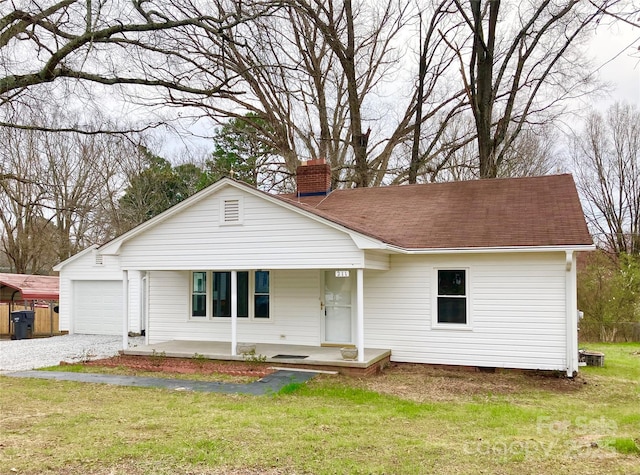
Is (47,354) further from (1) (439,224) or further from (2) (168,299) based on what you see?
(1) (439,224)

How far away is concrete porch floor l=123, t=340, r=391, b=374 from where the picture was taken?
432 inches

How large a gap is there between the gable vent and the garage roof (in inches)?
520

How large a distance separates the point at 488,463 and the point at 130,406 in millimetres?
5341

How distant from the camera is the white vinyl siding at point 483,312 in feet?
37.1

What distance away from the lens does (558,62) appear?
2167 cm

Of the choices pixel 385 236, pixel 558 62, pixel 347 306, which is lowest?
pixel 347 306

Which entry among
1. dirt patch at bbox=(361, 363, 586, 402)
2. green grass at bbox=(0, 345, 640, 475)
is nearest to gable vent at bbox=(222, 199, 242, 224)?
green grass at bbox=(0, 345, 640, 475)

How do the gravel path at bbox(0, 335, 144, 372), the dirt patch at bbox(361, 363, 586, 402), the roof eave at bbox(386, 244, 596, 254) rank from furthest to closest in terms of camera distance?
the gravel path at bbox(0, 335, 144, 372) < the roof eave at bbox(386, 244, 596, 254) < the dirt patch at bbox(361, 363, 586, 402)

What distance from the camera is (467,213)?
43.7ft

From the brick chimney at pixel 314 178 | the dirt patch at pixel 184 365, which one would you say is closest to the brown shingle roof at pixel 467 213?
the brick chimney at pixel 314 178

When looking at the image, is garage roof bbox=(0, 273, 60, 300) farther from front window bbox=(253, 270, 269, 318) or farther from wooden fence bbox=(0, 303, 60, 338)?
front window bbox=(253, 270, 269, 318)

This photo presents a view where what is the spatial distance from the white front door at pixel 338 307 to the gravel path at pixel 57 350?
5.82m

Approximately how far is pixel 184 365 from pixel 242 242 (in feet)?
9.95

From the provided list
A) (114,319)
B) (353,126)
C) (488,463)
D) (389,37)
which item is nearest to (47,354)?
(114,319)
